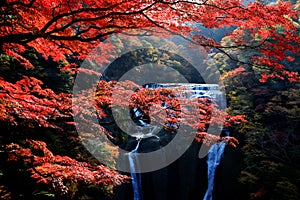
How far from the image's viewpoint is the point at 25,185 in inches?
238

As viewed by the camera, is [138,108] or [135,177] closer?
[138,108]

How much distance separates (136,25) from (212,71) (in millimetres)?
15802

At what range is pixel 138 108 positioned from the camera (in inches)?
188

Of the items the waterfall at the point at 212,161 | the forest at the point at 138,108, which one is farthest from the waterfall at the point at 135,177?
the waterfall at the point at 212,161

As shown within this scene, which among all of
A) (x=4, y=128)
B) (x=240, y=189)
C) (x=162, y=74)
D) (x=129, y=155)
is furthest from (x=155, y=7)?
(x=162, y=74)

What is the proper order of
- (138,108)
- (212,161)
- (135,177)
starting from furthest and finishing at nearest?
(212,161), (135,177), (138,108)

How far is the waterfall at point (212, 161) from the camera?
35.1 feet

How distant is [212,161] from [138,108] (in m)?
7.75

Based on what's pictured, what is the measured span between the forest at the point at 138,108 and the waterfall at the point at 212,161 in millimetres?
51

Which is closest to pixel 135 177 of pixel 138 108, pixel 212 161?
pixel 212 161

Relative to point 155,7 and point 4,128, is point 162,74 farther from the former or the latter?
point 155,7

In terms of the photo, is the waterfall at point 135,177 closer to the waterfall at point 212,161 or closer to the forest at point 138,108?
the forest at point 138,108

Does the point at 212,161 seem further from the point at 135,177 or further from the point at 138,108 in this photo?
the point at 138,108

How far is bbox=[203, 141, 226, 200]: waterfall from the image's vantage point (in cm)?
1071
